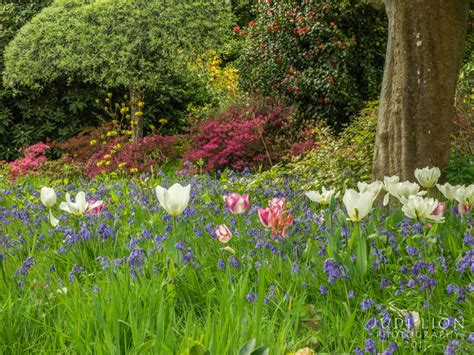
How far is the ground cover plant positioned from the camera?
183 centimetres

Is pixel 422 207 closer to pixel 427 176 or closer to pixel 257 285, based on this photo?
pixel 427 176

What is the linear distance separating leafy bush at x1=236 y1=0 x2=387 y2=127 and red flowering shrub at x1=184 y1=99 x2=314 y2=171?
0.77m

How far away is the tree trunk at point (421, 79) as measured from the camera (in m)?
4.15

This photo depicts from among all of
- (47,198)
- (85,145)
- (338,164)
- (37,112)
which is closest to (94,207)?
(47,198)

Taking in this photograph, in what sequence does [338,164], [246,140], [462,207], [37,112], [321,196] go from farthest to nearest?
[37,112], [246,140], [338,164], [321,196], [462,207]

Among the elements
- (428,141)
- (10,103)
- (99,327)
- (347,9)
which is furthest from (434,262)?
(10,103)

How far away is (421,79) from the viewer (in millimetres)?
4160

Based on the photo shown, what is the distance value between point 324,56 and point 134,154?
3373 millimetres

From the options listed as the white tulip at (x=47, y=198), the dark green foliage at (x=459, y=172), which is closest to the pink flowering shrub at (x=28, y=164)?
the white tulip at (x=47, y=198)

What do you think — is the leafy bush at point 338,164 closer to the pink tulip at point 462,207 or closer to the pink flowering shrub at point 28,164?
the pink tulip at point 462,207

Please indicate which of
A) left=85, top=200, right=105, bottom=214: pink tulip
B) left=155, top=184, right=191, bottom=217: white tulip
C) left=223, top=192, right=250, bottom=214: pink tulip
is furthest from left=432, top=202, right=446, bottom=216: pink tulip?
left=85, top=200, right=105, bottom=214: pink tulip

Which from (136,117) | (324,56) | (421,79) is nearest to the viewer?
(421,79)

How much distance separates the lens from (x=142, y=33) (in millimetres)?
9203

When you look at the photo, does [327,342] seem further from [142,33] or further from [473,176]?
[142,33]
